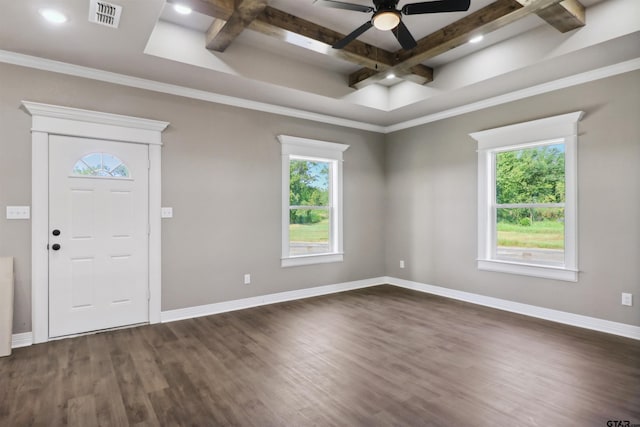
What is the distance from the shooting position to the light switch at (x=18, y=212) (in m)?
3.37

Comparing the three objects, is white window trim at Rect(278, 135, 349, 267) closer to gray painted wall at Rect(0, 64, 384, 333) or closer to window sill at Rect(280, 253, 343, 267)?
window sill at Rect(280, 253, 343, 267)

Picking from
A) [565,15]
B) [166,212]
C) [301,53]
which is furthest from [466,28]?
[166,212]

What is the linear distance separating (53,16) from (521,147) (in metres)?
5.08

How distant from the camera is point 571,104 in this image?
13.1 feet

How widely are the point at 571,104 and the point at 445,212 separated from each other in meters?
2.08

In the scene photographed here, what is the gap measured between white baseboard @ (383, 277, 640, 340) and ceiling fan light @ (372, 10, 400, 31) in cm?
375

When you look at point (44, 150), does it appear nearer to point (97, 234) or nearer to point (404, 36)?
point (97, 234)

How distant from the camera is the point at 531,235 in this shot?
4438 mm

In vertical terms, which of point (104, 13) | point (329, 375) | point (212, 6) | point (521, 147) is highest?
point (212, 6)

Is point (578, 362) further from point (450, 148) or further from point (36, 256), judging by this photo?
point (36, 256)

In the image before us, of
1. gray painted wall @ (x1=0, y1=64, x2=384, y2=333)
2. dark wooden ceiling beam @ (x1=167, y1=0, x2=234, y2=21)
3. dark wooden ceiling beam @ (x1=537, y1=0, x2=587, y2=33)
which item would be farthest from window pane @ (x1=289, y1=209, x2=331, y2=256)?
dark wooden ceiling beam @ (x1=537, y1=0, x2=587, y2=33)

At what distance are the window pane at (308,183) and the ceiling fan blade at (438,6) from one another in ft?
10.1

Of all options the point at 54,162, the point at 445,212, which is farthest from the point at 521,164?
the point at 54,162

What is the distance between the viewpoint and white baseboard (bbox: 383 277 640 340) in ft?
11.9
